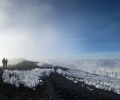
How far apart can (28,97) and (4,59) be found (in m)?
30.7

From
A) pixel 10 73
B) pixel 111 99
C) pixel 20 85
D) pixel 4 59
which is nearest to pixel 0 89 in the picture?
pixel 20 85

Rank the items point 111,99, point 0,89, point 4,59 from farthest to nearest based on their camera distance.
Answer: point 4,59, point 111,99, point 0,89

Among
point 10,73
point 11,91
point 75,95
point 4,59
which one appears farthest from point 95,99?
point 4,59

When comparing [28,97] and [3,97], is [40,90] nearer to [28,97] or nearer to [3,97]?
[28,97]

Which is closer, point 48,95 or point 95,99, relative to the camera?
point 48,95

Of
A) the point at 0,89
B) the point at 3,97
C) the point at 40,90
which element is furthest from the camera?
the point at 40,90

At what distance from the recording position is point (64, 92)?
39781 millimetres

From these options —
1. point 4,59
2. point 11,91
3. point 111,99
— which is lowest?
point 111,99

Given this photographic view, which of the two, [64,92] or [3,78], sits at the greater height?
[3,78]

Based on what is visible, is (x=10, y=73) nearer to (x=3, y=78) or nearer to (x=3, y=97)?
(x=3, y=78)

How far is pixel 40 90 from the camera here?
122ft

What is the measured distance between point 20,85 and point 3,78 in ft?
13.2

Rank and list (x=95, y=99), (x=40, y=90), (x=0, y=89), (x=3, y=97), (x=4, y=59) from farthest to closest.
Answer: (x=4, y=59) < (x=95, y=99) < (x=40, y=90) < (x=0, y=89) < (x=3, y=97)

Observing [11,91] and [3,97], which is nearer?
[3,97]
